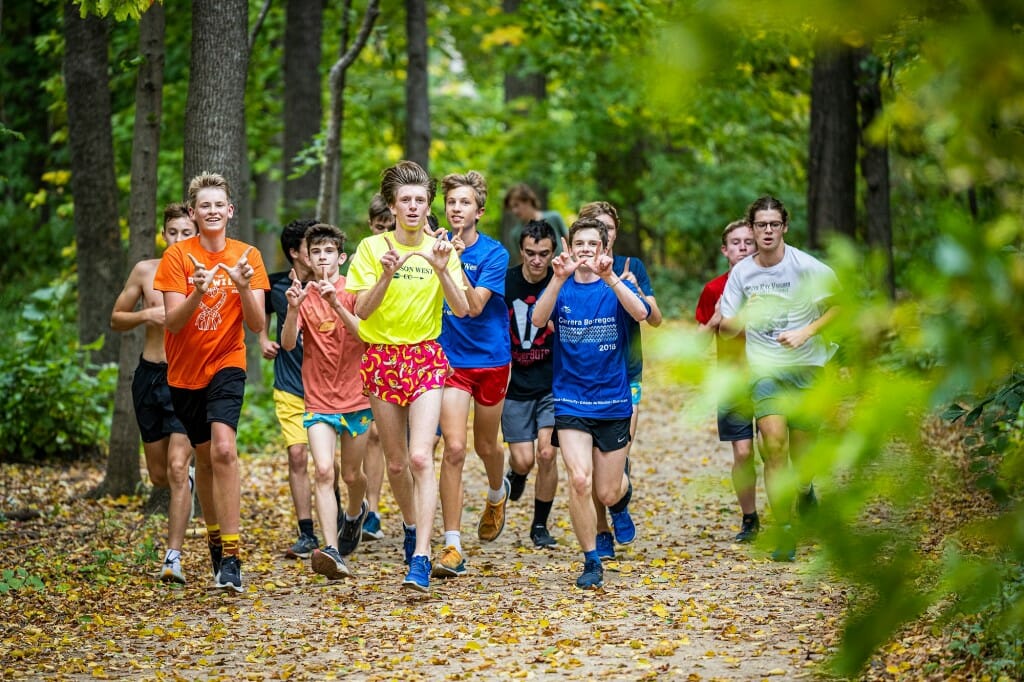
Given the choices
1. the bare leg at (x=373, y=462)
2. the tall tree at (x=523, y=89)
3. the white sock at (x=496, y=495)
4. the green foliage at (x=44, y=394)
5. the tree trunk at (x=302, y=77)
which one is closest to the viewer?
the bare leg at (x=373, y=462)

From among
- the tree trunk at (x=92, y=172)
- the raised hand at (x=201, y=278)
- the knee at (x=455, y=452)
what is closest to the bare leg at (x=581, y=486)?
the knee at (x=455, y=452)

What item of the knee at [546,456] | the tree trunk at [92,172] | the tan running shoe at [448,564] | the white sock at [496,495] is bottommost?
the tan running shoe at [448,564]

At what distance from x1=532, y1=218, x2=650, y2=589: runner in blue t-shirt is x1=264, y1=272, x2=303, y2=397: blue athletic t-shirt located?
1787 millimetres

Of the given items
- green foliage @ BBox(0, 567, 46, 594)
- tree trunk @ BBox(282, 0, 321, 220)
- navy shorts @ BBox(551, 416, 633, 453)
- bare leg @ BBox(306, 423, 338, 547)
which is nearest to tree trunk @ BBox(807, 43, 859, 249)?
tree trunk @ BBox(282, 0, 321, 220)

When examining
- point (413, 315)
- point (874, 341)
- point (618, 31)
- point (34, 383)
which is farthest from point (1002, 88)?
point (618, 31)

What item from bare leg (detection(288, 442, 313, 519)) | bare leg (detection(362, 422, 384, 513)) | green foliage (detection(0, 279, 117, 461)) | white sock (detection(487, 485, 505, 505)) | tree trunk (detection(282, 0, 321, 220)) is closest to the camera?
bare leg (detection(288, 442, 313, 519))

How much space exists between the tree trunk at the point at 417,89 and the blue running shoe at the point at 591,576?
897cm

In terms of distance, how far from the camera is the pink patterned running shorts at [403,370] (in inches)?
292

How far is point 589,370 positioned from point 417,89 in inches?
355

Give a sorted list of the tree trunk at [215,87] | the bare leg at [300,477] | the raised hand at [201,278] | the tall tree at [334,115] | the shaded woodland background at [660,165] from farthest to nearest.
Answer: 1. the tall tree at [334,115]
2. the tree trunk at [215,87]
3. the bare leg at [300,477]
4. the raised hand at [201,278]
5. the shaded woodland background at [660,165]

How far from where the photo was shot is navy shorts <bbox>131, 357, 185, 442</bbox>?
26.5ft

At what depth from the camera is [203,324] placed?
742 centimetres

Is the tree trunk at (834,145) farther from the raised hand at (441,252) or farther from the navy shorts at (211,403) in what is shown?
the navy shorts at (211,403)

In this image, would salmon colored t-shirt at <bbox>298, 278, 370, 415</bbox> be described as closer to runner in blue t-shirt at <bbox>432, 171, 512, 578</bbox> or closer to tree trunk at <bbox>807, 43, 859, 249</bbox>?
runner in blue t-shirt at <bbox>432, 171, 512, 578</bbox>
